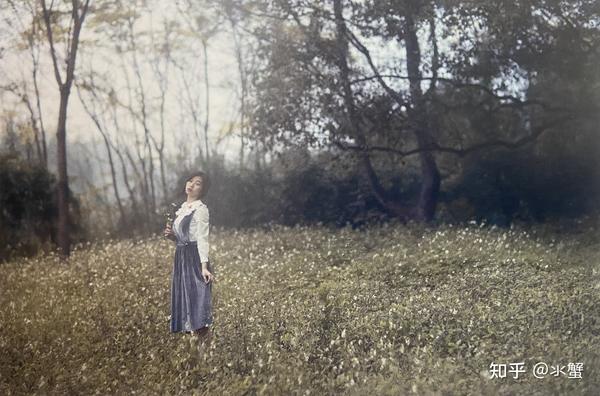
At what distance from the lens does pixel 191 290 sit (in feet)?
15.7

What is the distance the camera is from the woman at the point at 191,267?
4691 mm

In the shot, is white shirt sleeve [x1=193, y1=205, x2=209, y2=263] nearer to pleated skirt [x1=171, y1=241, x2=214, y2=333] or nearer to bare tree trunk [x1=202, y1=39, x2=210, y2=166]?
pleated skirt [x1=171, y1=241, x2=214, y2=333]

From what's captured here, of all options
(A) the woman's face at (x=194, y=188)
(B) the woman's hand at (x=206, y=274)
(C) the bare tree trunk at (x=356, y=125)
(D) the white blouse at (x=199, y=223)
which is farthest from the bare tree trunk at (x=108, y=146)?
(C) the bare tree trunk at (x=356, y=125)

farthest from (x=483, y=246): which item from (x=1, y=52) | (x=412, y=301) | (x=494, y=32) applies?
(x=1, y=52)

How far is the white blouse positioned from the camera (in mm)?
4566

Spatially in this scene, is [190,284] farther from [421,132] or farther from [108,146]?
[421,132]

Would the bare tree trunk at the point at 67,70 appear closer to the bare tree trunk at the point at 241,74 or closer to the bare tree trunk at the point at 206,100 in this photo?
the bare tree trunk at the point at 206,100

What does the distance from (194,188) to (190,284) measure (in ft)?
2.45

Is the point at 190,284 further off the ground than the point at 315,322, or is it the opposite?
the point at 190,284

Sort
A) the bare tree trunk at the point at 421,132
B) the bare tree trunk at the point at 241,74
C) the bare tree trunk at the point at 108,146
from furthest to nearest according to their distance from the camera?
1. the bare tree trunk at the point at 421,132
2. the bare tree trunk at the point at 241,74
3. the bare tree trunk at the point at 108,146

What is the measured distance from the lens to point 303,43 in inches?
349

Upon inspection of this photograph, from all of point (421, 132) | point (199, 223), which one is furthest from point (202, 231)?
point (421, 132)

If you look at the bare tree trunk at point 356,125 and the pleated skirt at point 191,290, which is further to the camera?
the bare tree trunk at point 356,125

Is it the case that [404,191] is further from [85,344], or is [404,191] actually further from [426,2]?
[85,344]
